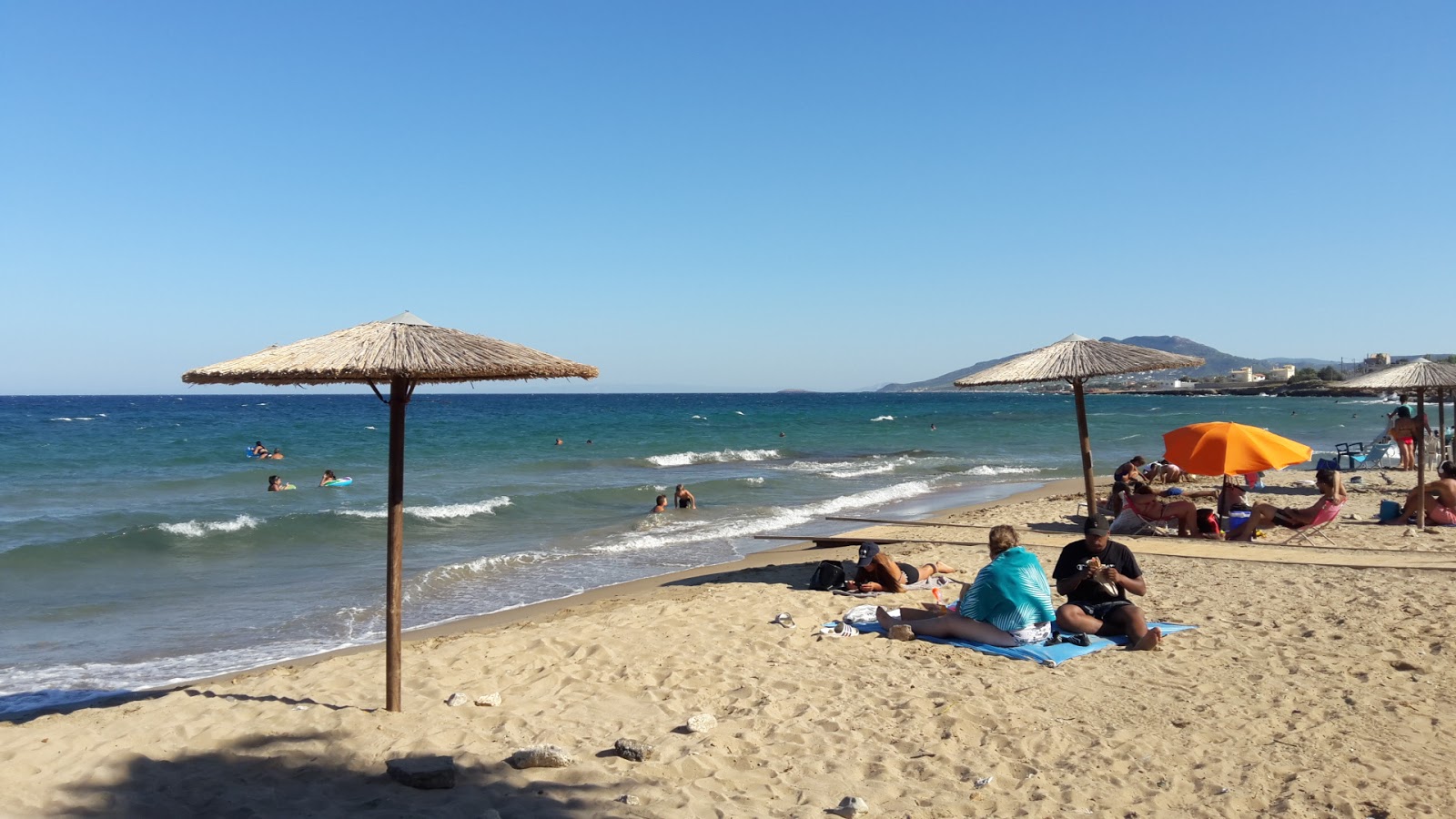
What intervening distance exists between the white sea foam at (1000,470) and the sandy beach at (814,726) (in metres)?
18.0

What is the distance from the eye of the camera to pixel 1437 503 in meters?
11.7

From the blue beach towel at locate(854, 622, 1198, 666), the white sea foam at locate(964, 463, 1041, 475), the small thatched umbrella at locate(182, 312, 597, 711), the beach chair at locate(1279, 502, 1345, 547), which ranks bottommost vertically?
the white sea foam at locate(964, 463, 1041, 475)

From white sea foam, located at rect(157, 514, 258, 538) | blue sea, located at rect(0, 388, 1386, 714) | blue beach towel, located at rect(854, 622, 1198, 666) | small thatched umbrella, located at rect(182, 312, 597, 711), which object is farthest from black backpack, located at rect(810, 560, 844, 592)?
white sea foam, located at rect(157, 514, 258, 538)

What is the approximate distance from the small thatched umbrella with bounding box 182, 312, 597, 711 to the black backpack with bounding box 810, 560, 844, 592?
399cm

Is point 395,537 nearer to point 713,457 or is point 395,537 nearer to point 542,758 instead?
point 542,758

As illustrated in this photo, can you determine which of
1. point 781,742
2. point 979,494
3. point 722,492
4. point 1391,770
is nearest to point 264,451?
point 722,492

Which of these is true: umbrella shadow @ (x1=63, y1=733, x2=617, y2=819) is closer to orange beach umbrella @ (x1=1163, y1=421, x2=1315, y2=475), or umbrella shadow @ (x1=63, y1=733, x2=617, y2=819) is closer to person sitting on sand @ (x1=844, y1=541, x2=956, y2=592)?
person sitting on sand @ (x1=844, y1=541, x2=956, y2=592)

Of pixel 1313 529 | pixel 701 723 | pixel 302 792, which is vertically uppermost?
pixel 1313 529

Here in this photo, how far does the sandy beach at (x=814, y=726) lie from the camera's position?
13.9ft

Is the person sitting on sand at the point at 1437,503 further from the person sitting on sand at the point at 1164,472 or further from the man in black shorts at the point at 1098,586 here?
the man in black shorts at the point at 1098,586

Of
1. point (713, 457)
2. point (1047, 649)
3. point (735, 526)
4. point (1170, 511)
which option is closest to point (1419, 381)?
point (1170, 511)

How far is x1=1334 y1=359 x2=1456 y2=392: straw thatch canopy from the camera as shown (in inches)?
437

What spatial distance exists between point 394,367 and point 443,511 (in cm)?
1440

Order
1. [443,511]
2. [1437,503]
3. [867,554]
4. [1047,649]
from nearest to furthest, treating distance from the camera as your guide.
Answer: [1047,649]
[867,554]
[1437,503]
[443,511]
